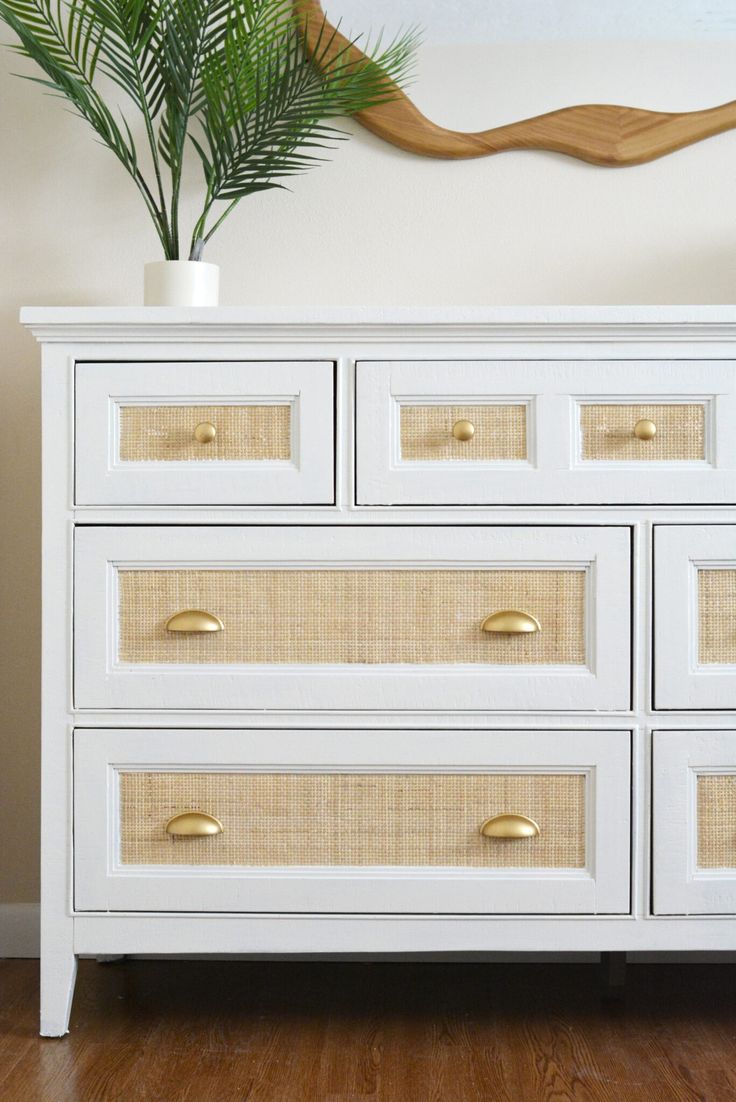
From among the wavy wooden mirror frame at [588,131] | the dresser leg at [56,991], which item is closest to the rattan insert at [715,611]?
the wavy wooden mirror frame at [588,131]

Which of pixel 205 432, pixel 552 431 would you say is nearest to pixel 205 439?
pixel 205 432

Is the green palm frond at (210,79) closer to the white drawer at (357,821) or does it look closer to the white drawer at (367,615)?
the white drawer at (367,615)

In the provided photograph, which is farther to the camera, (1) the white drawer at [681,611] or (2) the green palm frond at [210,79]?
(2) the green palm frond at [210,79]

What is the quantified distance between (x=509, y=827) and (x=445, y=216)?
1.08 m

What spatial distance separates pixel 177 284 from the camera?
151 centimetres

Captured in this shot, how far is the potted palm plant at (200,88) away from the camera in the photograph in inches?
59.1

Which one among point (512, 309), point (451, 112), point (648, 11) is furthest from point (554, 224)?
point (512, 309)

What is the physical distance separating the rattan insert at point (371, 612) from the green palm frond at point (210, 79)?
2.01 feet

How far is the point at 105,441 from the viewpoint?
131 cm

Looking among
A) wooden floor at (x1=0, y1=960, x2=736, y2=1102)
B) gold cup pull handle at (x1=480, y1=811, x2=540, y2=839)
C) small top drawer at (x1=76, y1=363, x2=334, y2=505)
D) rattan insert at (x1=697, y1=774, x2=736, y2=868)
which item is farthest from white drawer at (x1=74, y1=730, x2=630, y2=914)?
small top drawer at (x1=76, y1=363, x2=334, y2=505)

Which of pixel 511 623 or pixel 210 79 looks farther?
pixel 210 79

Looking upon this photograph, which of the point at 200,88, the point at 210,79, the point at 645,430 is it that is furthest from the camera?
the point at 200,88

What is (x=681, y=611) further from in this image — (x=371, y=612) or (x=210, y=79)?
(x=210, y=79)

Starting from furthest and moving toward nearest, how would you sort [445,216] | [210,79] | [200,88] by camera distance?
[445,216] < [200,88] < [210,79]
